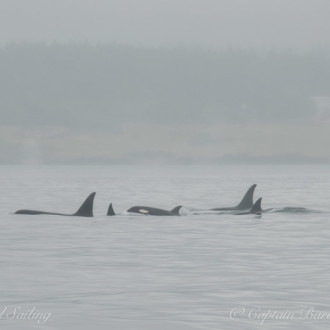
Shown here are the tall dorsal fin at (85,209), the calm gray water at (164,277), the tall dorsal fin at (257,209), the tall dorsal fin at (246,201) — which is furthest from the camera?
the tall dorsal fin at (246,201)

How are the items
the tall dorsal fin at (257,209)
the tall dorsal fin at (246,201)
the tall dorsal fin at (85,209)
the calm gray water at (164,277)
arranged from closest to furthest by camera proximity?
the calm gray water at (164,277), the tall dorsal fin at (85,209), the tall dorsal fin at (257,209), the tall dorsal fin at (246,201)

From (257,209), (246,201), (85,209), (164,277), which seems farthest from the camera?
(246,201)

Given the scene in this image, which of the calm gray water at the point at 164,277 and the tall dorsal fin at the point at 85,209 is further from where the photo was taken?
the tall dorsal fin at the point at 85,209

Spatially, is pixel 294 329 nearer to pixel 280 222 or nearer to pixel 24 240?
pixel 24 240

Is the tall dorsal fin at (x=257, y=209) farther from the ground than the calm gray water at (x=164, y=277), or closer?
closer

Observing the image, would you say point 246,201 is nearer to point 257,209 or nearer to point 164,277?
point 257,209

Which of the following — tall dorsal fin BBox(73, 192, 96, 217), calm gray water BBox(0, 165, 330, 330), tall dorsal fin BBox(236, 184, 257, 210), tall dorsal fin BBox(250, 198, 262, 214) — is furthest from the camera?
tall dorsal fin BBox(236, 184, 257, 210)

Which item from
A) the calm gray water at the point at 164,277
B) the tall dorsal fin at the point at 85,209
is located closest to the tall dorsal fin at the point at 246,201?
the tall dorsal fin at the point at 85,209

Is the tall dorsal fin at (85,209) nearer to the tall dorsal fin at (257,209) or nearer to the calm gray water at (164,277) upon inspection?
the calm gray water at (164,277)

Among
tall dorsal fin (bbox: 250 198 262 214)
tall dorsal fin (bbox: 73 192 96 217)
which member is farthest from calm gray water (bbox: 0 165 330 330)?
tall dorsal fin (bbox: 250 198 262 214)

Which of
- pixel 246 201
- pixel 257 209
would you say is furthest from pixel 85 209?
pixel 246 201

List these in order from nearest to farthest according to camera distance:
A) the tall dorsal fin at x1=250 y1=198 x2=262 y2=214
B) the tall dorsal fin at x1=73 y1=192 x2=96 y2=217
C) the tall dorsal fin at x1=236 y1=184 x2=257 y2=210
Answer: the tall dorsal fin at x1=73 y1=192 x2=96 y2=217 < the tall dorsal fin at x1=250 y1=198 x2=262 y2=214 < the tall dorsal fin at x1=236 y1=184 x2=257 y2=210

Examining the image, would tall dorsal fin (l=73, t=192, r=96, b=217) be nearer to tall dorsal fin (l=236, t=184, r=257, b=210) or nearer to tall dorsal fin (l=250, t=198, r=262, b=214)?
tall dorsal fin (l=250, t=198, r=262, b=214)

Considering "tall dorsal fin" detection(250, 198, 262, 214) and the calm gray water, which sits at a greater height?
the calm gray water
